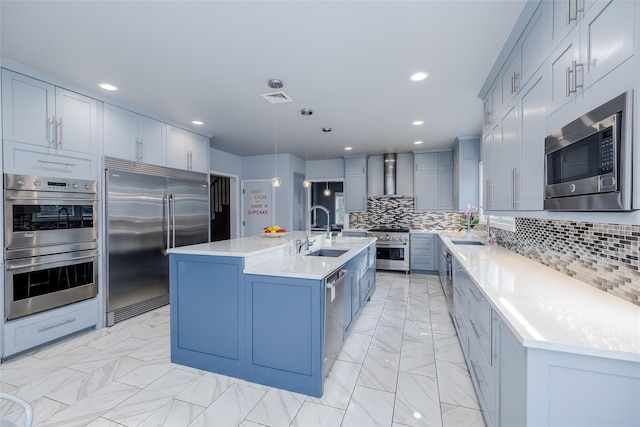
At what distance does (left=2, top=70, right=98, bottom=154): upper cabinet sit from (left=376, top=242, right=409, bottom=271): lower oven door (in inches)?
185

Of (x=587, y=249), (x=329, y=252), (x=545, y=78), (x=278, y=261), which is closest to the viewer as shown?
(x=545, y=78)

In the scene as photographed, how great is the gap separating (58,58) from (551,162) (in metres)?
3.59

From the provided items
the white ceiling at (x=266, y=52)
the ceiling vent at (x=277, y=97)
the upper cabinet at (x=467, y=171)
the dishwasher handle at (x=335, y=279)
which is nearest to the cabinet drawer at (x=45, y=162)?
the white ceiling at (x=266, y=52)

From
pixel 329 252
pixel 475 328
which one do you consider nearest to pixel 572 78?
pixel 475 328

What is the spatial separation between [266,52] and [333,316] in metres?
2.14

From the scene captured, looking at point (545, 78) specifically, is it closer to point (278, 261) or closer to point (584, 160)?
point (584, 160)

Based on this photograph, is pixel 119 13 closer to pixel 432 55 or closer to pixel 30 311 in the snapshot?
pixel 432 55

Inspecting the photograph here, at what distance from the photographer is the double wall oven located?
2463mm

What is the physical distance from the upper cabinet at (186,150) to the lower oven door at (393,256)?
3536 mm

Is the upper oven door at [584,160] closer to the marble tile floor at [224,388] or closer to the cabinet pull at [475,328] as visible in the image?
the cabinet pull at [475,328]

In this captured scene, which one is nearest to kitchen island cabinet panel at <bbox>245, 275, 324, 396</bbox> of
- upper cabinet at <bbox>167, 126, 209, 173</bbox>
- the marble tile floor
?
the marble tile floor

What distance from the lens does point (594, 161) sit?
3.66 feet

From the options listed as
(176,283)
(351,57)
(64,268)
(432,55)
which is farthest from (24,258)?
(432,55)

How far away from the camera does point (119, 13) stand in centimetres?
181
